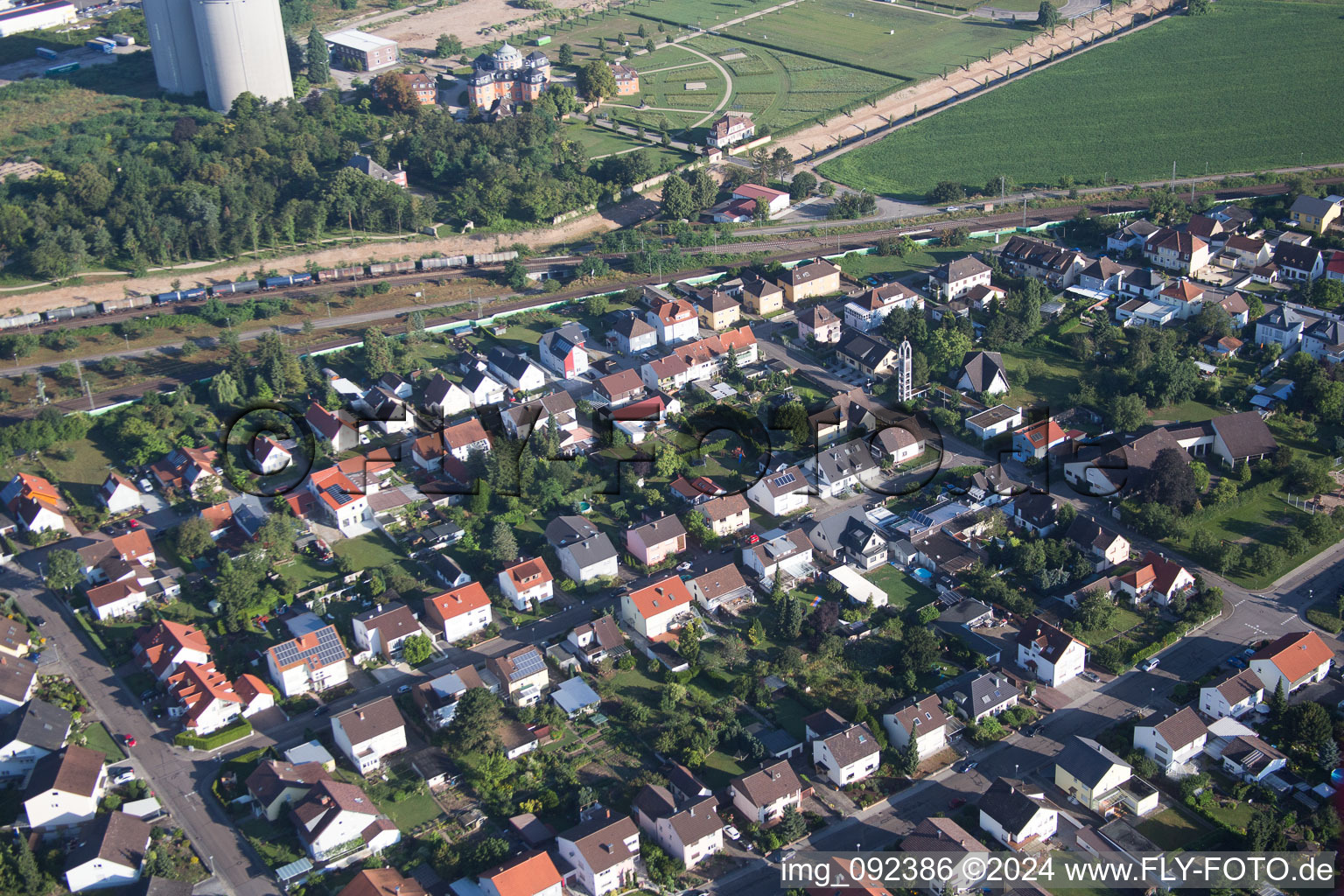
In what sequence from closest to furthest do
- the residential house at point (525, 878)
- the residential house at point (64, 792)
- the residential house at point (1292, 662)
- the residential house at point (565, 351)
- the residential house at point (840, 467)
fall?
the residential house at point (525, 878), the residential house at point (64, 792), the residential house at point (1292, 662), the residential house at point (840, 467), the residential house at point (565, 351)

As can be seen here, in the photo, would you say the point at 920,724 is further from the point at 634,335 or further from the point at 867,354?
the point at 634,335

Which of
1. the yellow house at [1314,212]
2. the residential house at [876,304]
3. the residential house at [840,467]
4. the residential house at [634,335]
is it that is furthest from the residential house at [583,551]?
the yellow house at [1314,212]

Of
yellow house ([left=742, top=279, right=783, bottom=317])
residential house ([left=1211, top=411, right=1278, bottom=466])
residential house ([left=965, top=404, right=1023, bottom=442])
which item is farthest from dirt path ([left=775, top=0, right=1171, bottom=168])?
residential house ([left=1211, top=411, right=1278, bottom=466])

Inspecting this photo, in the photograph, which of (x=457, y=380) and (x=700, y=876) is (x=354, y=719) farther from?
(x=457, y=380)

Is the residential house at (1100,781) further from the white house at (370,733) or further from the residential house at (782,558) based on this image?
the white house at (370,733)

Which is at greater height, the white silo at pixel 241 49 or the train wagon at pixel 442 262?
the white silo at pixel 241 49

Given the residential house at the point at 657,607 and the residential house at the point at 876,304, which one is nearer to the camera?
the residential house at the point at 657,607

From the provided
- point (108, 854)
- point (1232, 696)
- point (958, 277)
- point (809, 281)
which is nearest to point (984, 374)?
point (958, 277)

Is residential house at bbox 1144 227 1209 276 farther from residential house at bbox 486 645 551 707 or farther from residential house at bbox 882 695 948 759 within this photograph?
residential house at bbox 486 645 551 707
